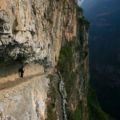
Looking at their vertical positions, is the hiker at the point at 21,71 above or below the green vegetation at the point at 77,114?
above

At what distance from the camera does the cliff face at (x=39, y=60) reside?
16391 millimetres

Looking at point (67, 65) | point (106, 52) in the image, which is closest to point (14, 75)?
point (67, 65)

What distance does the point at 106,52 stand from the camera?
89.4m

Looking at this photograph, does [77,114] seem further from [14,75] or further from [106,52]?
[106,52]

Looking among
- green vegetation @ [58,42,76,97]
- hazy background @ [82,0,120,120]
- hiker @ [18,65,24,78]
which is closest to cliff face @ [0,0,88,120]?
green vegetation @ [58,42,76,97]

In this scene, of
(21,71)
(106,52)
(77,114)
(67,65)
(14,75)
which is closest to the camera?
(14,75)

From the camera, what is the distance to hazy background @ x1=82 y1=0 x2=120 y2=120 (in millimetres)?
72688

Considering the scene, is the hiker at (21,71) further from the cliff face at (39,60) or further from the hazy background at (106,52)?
the hazy background at (106,52)

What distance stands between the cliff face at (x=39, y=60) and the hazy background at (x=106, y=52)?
3467 centimetres

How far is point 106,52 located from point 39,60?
68.3 meters

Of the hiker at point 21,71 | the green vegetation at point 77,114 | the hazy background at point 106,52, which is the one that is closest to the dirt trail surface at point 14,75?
the hiker at point 21,71

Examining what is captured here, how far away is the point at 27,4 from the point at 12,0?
182cm

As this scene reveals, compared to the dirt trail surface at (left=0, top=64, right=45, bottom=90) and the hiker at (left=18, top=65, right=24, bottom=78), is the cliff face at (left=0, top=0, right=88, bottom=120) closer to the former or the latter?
the dirt trail surface at (left=0, top=64, right=45, bottom=90)

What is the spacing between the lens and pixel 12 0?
15.7m
